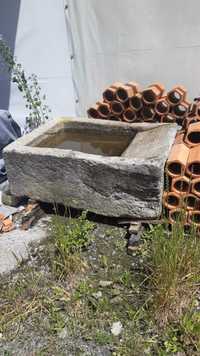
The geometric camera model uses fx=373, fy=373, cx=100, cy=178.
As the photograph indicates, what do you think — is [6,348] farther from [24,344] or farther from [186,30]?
[186,30]

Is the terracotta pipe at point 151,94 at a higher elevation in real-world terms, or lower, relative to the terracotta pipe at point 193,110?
higher

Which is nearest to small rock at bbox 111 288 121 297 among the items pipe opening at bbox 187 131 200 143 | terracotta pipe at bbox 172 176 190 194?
terracotta pipe at bbox 172 176 190 194

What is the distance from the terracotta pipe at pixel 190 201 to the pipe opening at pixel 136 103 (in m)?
1.39

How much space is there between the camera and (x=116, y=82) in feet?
14.2

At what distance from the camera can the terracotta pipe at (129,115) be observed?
3865 mm

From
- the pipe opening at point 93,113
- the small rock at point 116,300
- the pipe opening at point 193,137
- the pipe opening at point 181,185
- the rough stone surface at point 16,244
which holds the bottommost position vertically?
the small rock at point 116,300

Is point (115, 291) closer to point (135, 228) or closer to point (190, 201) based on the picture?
point (135, 228)

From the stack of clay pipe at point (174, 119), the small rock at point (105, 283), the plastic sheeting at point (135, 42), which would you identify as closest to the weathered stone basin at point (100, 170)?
the stack of clay pipe at point (174, 119)

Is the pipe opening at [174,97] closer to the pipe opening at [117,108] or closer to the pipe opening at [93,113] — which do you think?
the pipe opening at [117,108]

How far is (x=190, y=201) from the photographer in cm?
278

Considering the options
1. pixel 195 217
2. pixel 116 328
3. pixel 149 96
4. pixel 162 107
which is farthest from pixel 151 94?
pixel 116 328

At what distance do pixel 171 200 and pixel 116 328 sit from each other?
1.08 m

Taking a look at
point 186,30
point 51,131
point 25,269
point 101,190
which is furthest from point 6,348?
point 186,30

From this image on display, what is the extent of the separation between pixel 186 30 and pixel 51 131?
70.5 inches
